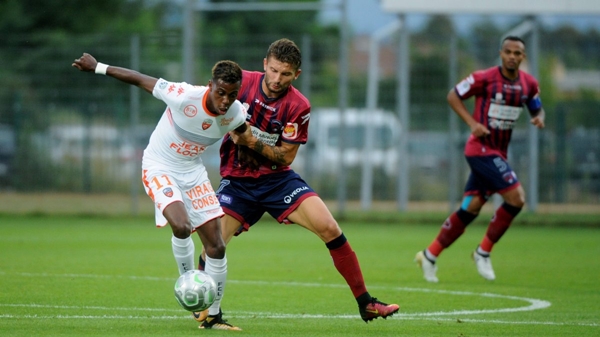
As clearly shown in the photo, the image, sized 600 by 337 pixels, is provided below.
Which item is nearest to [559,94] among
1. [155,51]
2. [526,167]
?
[526,167]

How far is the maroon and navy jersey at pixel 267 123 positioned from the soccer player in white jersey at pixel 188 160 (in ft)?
1.31

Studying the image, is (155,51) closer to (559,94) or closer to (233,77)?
(559,94)

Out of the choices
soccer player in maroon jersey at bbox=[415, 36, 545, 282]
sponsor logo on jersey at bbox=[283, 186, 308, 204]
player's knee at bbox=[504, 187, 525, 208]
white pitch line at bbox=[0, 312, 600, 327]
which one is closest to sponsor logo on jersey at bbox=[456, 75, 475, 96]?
soccer player in maroon jersey at bbox=[415, 36, 545, 282]

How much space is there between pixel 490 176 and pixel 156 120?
12116mm

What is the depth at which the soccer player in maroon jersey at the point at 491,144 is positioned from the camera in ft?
38.7

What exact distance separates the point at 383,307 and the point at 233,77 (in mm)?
2148

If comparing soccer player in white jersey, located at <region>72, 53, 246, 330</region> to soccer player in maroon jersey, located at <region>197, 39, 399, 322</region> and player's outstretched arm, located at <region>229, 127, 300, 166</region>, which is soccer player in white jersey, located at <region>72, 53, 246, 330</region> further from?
soccer player in maroon jersey, located at <region>197, 39, 399, 322</region>

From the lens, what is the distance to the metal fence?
72.7 ft

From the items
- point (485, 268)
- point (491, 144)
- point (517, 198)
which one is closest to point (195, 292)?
point (485, 268)

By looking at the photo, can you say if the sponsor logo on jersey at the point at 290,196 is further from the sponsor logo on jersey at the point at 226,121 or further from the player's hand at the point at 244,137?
the sponsor logo on jersey at the point at 226,121

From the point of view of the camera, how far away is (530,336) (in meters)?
7.62

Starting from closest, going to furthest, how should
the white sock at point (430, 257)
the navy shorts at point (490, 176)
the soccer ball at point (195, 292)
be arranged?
the soccer ball at point (195, 292), the white sock at point (430, 257), the navy shorts at point (490, 176)

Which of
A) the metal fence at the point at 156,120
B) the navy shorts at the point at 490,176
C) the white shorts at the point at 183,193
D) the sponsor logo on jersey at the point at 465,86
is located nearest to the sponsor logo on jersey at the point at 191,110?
the white shorts at the point at 183,193

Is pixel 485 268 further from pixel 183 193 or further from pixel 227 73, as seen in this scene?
pixel 227 73
